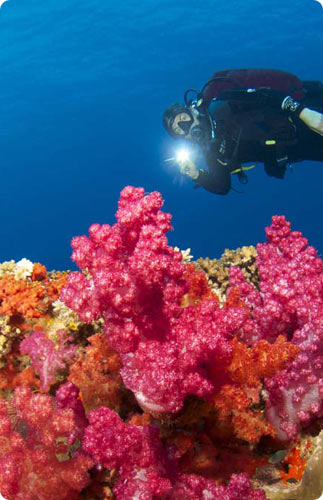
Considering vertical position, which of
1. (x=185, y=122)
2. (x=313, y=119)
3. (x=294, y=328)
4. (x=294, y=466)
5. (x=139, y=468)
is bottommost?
(x=294, y=466)

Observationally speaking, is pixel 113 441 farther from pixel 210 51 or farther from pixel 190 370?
pixel 210 51

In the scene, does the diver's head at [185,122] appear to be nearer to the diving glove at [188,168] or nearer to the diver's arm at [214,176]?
the diver's arm at [214,176]

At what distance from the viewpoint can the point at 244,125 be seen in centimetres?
805

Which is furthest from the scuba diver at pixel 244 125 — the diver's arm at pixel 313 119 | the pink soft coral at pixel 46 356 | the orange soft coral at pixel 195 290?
the pink soft coral at pixel 46 356

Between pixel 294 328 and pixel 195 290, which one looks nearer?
pixel 195 290

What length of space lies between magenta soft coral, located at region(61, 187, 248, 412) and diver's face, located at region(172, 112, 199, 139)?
563 cm

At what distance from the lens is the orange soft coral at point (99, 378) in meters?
2.92

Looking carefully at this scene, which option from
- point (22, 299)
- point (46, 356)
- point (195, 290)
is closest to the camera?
A: point (195, 290)

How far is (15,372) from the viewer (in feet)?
13.3

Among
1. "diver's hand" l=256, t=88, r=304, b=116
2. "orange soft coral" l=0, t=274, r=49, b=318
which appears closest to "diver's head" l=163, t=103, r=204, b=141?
"diver's hand" l=256, t=88, r=304, b=116

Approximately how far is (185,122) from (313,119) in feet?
8.22

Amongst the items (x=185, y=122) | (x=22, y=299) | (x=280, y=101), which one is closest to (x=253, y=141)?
(x=280, y=101)

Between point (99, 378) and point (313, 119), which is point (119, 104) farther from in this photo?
point (99, 378)

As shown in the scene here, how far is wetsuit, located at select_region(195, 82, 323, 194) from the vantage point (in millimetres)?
7785
